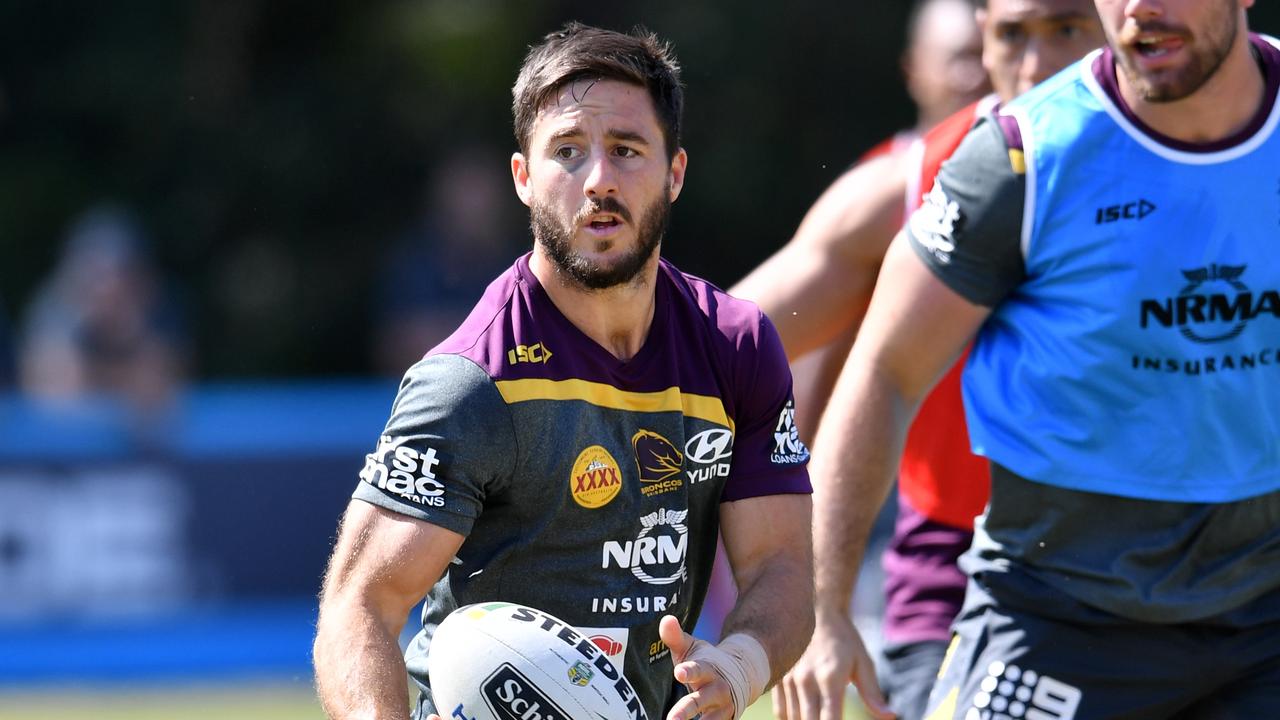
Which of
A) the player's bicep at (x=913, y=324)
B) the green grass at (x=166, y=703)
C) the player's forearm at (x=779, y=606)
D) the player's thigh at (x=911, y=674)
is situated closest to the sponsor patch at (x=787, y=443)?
the player's forearm at (x=779, y=606)

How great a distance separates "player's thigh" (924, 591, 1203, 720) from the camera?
404 cm

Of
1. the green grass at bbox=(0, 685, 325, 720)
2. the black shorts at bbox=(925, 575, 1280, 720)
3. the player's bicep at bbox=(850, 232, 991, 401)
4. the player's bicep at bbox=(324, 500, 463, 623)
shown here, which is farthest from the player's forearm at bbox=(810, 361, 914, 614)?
the green grass at bbox=(0, 685, 325, 720)

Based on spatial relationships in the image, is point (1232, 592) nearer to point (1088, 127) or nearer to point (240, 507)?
point (1088, 127)

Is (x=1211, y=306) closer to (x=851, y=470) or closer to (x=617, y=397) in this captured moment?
(x=851, y=470)

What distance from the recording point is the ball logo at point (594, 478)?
3744mm

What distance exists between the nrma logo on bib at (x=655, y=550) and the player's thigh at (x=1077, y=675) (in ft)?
2.56

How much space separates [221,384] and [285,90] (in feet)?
9.52

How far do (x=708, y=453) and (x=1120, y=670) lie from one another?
1043 mm

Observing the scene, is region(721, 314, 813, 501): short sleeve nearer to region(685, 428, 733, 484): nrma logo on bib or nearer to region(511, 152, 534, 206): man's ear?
region(685, 428, 733, 484): nrma logo on bib

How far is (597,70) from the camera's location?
380 cm

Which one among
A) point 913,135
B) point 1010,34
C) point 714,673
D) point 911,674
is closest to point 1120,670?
point 714,673

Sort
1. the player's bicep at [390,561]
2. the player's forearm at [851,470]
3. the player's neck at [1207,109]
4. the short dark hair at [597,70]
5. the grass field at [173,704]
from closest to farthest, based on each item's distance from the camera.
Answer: the player's bicep at [390,561], the short dark hair at [597,70], the player's neck at [1207,109], the player's forearm at [851,470], the grass field at [173,704]

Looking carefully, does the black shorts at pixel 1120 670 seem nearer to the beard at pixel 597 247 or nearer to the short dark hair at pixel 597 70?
the beard at pixel 597 247

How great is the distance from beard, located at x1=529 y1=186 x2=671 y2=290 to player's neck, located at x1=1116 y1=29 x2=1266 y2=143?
1.10 meters
